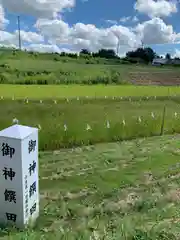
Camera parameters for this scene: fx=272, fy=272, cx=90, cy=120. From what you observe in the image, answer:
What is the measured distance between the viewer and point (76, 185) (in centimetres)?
392

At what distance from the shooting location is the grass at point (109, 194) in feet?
8.62

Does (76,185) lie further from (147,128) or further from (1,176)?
(147,128)

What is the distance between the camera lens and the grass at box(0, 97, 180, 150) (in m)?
6.03

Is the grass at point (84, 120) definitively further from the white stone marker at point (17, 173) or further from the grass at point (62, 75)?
the grass at point (62, 75)

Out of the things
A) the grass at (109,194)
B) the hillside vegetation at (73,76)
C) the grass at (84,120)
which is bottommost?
the grass at (109,194)

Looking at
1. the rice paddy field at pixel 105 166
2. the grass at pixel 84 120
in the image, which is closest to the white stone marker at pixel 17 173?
the rice paddy field at pixel 105 166

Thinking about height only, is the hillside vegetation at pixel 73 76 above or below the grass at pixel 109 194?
above

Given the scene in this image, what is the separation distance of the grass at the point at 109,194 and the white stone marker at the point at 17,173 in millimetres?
168

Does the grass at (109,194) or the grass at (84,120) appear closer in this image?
the grass at (109,194)

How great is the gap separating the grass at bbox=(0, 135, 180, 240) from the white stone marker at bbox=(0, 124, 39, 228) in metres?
0.17

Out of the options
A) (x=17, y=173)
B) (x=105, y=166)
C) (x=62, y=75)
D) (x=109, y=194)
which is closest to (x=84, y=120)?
(x=105, y=166)

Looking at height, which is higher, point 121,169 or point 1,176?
point 1,176

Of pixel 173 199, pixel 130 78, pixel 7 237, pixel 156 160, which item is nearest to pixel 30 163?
pixel 7 237

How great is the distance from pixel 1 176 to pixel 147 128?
515 cm
